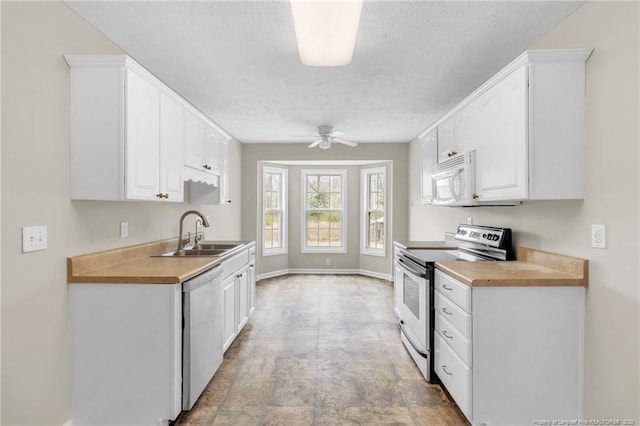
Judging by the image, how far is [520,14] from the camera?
1.90 m

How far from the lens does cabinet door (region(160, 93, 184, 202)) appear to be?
234 cm

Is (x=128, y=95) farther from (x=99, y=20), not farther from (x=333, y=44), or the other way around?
(x=333, y=44)

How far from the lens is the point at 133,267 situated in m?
2.16

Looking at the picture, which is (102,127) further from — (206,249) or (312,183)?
(312,183)

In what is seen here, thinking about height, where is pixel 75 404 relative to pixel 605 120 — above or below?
below

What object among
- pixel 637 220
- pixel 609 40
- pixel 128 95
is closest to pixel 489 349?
pixel 637 220

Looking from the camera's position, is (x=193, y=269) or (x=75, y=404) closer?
(x=75, y=404)

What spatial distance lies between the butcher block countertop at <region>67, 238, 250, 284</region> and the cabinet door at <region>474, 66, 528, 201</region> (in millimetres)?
2002

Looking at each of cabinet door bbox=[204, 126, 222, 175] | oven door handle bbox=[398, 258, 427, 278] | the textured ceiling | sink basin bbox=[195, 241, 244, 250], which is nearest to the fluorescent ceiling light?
the textured ceiling

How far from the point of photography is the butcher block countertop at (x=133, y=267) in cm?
188

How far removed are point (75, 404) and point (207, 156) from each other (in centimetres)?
212

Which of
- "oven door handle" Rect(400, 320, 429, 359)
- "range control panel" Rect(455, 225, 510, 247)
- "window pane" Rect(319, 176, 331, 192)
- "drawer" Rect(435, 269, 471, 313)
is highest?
"window pane" Rect(319, 176, 331, 192)

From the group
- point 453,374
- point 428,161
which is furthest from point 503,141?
point 453,374

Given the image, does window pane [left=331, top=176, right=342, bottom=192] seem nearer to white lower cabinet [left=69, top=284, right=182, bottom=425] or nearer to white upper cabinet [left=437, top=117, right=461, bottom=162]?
white upper cabinet [left=437, top=117, right=461, bottom=162]
